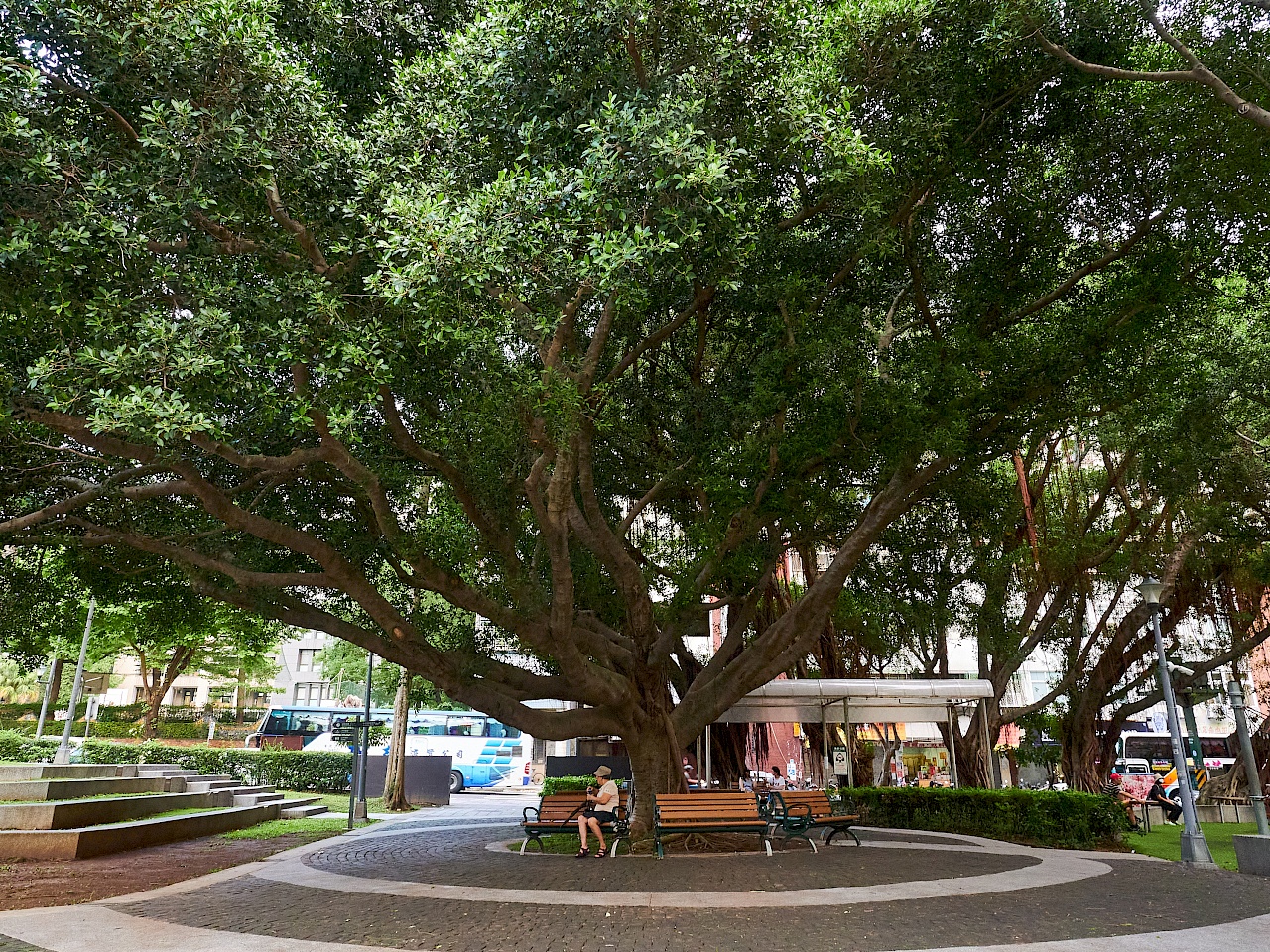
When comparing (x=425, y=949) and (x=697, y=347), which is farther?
(x=697, y=347)

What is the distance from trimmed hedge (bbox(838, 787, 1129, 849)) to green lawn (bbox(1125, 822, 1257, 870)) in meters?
0.48

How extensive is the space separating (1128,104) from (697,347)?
583 cm

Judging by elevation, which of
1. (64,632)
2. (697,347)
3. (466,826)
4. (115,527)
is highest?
(697,347)

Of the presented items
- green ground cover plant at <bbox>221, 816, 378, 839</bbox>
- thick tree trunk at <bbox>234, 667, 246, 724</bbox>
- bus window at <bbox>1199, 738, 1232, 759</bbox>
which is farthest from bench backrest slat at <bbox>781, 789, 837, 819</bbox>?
thick tree trunk at <bbox>234, 667, 246, 724</bbox>

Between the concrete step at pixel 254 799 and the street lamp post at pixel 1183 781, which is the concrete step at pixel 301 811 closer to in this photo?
the concrete step at pixel 254 799

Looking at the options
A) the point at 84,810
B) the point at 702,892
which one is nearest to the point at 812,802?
the point at 702,892

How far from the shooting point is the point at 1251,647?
16844 millimetres

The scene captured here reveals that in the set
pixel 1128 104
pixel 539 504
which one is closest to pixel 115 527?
pixel 539 504

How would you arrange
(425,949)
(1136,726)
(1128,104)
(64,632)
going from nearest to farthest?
(425,949)
(1128,104)
(64,632)
(1136,726)

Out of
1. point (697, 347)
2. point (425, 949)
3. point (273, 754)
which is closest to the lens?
point (425, 949)

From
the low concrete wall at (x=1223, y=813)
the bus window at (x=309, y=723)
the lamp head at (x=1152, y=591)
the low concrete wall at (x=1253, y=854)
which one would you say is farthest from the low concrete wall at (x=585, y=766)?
the low concrete wall at (x=1253, y=854)

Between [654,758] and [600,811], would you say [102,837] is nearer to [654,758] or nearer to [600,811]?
[600,811]

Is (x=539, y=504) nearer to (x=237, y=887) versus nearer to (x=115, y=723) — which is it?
(x=237, y=887)

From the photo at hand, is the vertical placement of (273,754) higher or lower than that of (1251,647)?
lower
